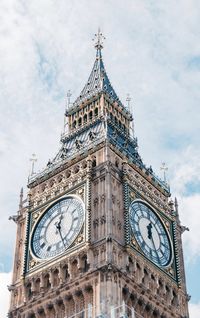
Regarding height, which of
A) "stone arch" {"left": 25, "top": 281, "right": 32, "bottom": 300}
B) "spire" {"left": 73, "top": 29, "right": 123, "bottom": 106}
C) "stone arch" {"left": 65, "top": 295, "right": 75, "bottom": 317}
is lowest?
"stone arch" {"left": 65, "top": 295, "right": 75, "bottom": 317}

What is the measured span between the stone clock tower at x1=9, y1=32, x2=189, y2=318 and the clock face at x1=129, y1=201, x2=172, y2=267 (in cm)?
6

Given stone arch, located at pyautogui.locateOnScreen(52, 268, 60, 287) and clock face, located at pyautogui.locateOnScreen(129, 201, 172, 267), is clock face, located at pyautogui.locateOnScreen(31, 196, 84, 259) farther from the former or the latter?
clock face, located at pyautogui.locateOnScreen(129, 201, 172, 267)

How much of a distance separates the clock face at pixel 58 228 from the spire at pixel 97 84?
488 inches

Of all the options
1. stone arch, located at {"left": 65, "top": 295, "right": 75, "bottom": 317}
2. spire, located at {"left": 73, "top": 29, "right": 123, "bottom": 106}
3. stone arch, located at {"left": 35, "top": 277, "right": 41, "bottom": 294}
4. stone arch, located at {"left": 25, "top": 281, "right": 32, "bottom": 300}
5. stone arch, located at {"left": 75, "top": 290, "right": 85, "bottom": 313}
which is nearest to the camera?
stone arch, located at {"left": 75, "top": 290, "right": 85, "bottom": 313}

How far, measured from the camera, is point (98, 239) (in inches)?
1586

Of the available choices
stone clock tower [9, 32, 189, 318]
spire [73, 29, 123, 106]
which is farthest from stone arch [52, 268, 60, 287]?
spire [73, 29, 123, 106]

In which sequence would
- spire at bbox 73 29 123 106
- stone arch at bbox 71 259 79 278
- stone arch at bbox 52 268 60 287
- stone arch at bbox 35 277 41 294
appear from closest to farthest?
stone arch at bbox 71 259 79 278, stone arch at bbox 52 268 60 287, stone arch at bbox 35 277 41 294, spire at bbox 73 29 123 106

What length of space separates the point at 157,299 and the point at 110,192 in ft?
21.5

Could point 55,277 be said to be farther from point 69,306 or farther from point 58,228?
point 58,228

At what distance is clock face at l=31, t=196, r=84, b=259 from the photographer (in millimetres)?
41812

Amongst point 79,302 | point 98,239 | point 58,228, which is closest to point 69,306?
point 79,302

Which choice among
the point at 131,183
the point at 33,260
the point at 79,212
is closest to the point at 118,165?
the point at 131,183

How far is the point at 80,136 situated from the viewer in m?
50.5

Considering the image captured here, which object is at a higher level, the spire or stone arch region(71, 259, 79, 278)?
the spire
